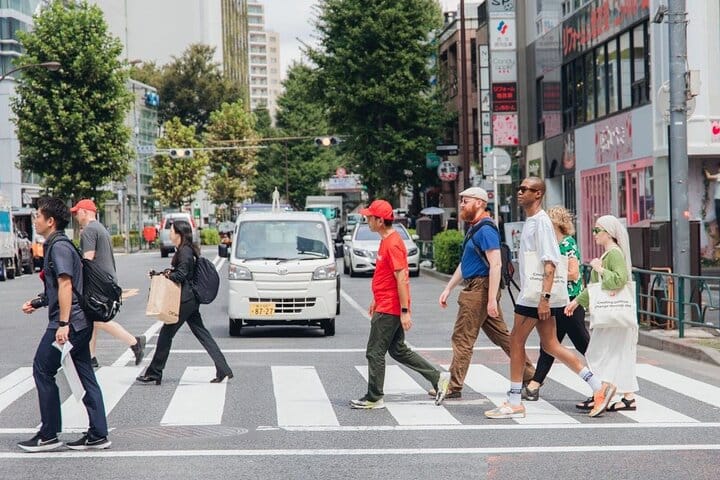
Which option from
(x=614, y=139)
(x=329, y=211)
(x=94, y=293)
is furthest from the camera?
(x=329, y=211)

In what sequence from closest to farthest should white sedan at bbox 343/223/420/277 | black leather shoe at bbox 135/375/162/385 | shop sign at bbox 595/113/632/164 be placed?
1. black leather shoe at bbox 135/375/162/385
2. shop sign at bbox 595/113/632/164
3. white sedan at bbox 343/223/420/277

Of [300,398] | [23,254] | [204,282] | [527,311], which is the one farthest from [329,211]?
[527,311]

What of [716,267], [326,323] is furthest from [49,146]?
[326,323]

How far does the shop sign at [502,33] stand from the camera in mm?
38219

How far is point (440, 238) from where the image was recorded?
35000 mm

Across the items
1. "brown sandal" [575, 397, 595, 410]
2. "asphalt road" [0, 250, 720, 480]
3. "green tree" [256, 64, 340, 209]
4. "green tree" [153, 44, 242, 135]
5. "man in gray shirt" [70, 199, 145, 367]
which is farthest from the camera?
"green tree" [256, 64, 340, 209]

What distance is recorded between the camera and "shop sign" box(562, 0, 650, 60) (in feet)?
96.2

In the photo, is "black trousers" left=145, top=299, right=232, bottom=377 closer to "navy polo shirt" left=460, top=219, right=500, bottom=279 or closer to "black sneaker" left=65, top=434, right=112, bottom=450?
"navy polo shirt" left=460, top=219, right=500, bottom=279

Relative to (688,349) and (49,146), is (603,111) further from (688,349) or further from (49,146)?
(49,146)

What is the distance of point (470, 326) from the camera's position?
34.0ft

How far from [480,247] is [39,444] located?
157 inches

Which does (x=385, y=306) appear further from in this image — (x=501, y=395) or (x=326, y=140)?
(x=326, y=140)

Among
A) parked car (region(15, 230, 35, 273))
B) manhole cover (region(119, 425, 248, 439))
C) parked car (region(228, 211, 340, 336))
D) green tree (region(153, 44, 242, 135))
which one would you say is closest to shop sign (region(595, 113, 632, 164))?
parked car (region(228, 211, 340, 336))

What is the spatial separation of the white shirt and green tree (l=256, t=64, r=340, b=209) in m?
96.4
